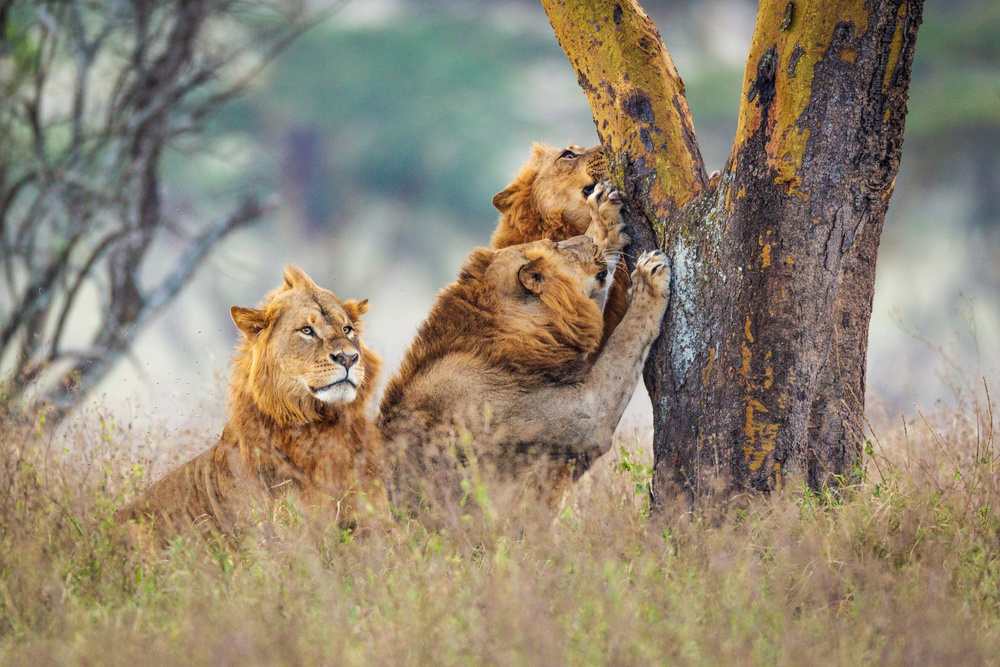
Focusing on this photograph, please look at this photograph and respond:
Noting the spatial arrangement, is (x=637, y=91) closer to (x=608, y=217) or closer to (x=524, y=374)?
(x=608, y=217)

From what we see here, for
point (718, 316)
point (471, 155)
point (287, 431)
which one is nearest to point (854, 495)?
point (718, 316)

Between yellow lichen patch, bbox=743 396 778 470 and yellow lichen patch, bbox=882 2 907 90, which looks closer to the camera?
yellow lichen patch, bbox=882 2 907 90

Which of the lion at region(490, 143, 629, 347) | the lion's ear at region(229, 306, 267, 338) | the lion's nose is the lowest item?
the lion's nose

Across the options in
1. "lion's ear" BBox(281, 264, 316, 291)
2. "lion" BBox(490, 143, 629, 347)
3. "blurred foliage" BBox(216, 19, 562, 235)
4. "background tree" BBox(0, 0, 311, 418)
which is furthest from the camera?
"blurred foliage" BBox(216, 19, 562, 235)

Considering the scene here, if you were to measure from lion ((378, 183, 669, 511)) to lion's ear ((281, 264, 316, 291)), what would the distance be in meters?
0.59

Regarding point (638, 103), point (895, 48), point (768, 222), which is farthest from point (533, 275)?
point (895, 48)

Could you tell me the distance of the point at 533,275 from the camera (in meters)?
4.69

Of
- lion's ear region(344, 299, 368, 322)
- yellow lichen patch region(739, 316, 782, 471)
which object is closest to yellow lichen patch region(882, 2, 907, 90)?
yellow lichen patch region(739, 316, 782, 471)

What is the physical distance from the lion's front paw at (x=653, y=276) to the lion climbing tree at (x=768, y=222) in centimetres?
6

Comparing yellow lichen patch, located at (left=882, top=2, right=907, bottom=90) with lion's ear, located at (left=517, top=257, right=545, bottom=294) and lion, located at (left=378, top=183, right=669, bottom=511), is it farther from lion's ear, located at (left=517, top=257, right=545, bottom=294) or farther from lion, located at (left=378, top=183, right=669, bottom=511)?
lion's ear, located at (left=517, top=257, right=545, bottom=294)

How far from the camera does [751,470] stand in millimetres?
4199

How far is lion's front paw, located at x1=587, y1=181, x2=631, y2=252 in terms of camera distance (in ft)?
15.4

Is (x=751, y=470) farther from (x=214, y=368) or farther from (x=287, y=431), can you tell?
(x=214, y=368)

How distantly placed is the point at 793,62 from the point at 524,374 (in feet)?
5.81
